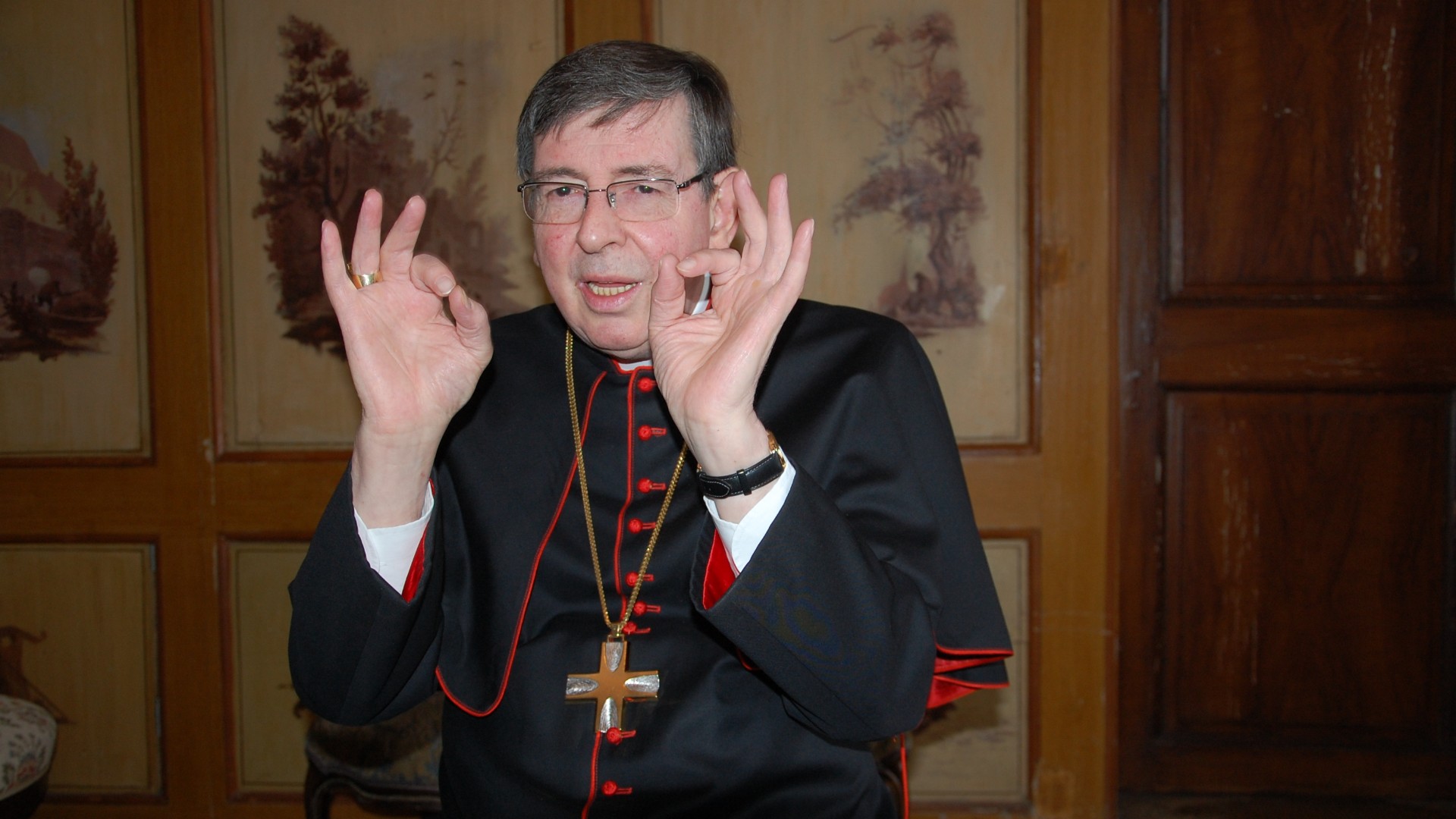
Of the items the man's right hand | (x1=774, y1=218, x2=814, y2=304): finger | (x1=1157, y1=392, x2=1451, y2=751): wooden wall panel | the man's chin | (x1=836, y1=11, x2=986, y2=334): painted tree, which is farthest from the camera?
(x1=1157, y1=392, x2=1451, y2=751): wooden wall panel

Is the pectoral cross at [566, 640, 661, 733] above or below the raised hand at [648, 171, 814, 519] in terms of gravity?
below

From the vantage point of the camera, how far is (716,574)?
1429 millimetres

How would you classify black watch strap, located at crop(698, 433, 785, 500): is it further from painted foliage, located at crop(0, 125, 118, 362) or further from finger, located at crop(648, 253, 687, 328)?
painted foliage, located at crop(0, 125, 118, 362)

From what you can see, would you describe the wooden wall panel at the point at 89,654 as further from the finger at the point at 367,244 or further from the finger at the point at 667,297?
the finger at the point at 667,297

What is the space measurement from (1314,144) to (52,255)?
409 cm

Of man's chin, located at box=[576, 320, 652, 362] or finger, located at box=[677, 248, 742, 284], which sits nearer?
finger, located at box=[677, 248, 742, 284]

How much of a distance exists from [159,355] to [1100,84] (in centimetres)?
308

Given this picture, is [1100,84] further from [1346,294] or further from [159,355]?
[159,355]

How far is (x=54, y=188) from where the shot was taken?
334 centimetres

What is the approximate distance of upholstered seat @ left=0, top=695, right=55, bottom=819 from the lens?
2.49m

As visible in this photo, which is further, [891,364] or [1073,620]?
[1073,620]

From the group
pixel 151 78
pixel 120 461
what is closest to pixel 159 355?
pixel 120 461

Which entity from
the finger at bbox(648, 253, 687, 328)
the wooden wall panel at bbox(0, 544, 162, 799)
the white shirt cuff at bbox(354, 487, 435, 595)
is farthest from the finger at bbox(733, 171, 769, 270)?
the wooden wall panel at bbox(0, 544, 162, 799)

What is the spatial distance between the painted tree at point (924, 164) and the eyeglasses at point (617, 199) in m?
1.65
